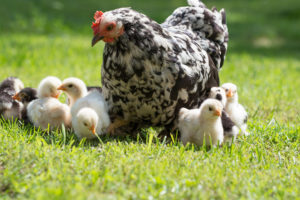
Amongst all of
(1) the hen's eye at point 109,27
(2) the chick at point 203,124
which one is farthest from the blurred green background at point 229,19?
(1) the hen's eye at point 109,27

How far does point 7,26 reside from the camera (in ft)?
40.4

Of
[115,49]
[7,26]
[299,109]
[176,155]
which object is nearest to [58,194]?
[176,155]

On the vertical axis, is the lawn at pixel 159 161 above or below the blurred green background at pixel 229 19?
below

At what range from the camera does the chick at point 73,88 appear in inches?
187

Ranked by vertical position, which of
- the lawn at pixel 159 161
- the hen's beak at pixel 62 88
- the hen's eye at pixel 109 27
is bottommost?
the lawn at pixel 159 161

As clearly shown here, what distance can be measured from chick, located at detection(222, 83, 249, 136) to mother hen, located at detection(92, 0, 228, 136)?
11.9 inches

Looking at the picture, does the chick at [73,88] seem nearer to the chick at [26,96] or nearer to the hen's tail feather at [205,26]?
the chick at [26,96]

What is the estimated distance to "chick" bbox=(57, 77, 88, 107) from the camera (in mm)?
4746

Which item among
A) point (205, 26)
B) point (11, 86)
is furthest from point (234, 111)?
point (11, 86)

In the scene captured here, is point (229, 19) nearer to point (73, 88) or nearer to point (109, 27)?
point (73, 88)

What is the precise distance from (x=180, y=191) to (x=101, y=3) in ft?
54.4

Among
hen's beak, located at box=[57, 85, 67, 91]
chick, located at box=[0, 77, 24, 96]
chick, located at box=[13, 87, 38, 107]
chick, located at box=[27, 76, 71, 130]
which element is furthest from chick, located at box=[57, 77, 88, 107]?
chick, located at box=[0, 77, 24, 96]

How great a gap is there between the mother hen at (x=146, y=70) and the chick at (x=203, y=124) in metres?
0.18

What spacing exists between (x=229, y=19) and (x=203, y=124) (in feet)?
44.4
